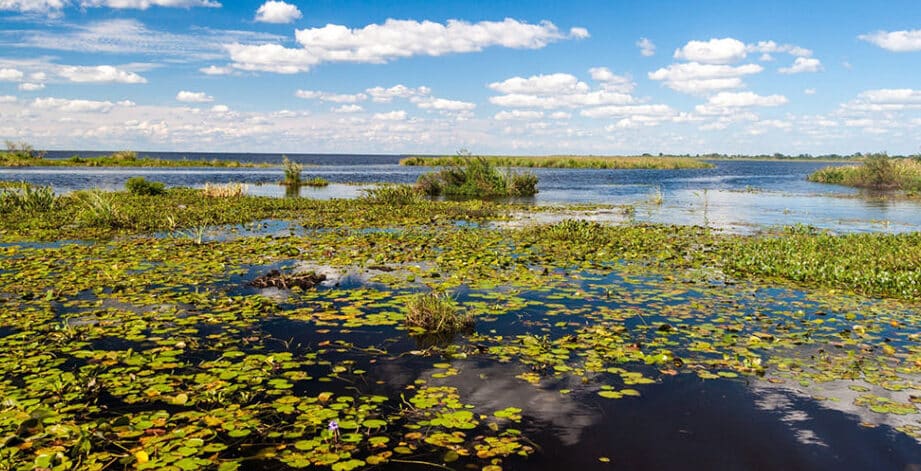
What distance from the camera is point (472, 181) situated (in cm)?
4097

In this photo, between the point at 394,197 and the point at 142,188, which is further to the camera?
the point at 142,188

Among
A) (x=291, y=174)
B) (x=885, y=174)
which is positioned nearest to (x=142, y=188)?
(x=291, y=174)

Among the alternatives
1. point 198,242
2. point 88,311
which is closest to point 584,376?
point 88,311

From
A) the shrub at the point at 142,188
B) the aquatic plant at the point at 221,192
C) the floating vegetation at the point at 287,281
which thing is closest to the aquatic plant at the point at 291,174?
the aquatic plant at the point at 221,192

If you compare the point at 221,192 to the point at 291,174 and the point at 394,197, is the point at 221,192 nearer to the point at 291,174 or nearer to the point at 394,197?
the point at 394,197

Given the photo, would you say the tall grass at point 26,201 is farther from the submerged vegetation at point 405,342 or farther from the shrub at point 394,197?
the shrub at point 394,197

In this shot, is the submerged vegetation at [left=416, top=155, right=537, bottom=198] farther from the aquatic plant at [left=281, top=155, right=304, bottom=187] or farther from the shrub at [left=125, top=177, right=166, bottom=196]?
the shrub at [left=125, top=177, right=166, bottom=196]

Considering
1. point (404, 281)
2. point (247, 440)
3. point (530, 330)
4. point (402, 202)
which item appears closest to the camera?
point (247, 440)

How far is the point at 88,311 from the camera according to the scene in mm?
10094

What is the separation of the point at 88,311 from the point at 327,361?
16.0 feet

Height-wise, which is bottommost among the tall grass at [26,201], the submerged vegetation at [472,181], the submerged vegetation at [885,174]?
the tall grass at [26,201]

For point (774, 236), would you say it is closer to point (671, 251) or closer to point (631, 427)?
point (671, 251)

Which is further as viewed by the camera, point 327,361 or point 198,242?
point 198,242

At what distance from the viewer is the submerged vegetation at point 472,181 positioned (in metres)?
40.3
